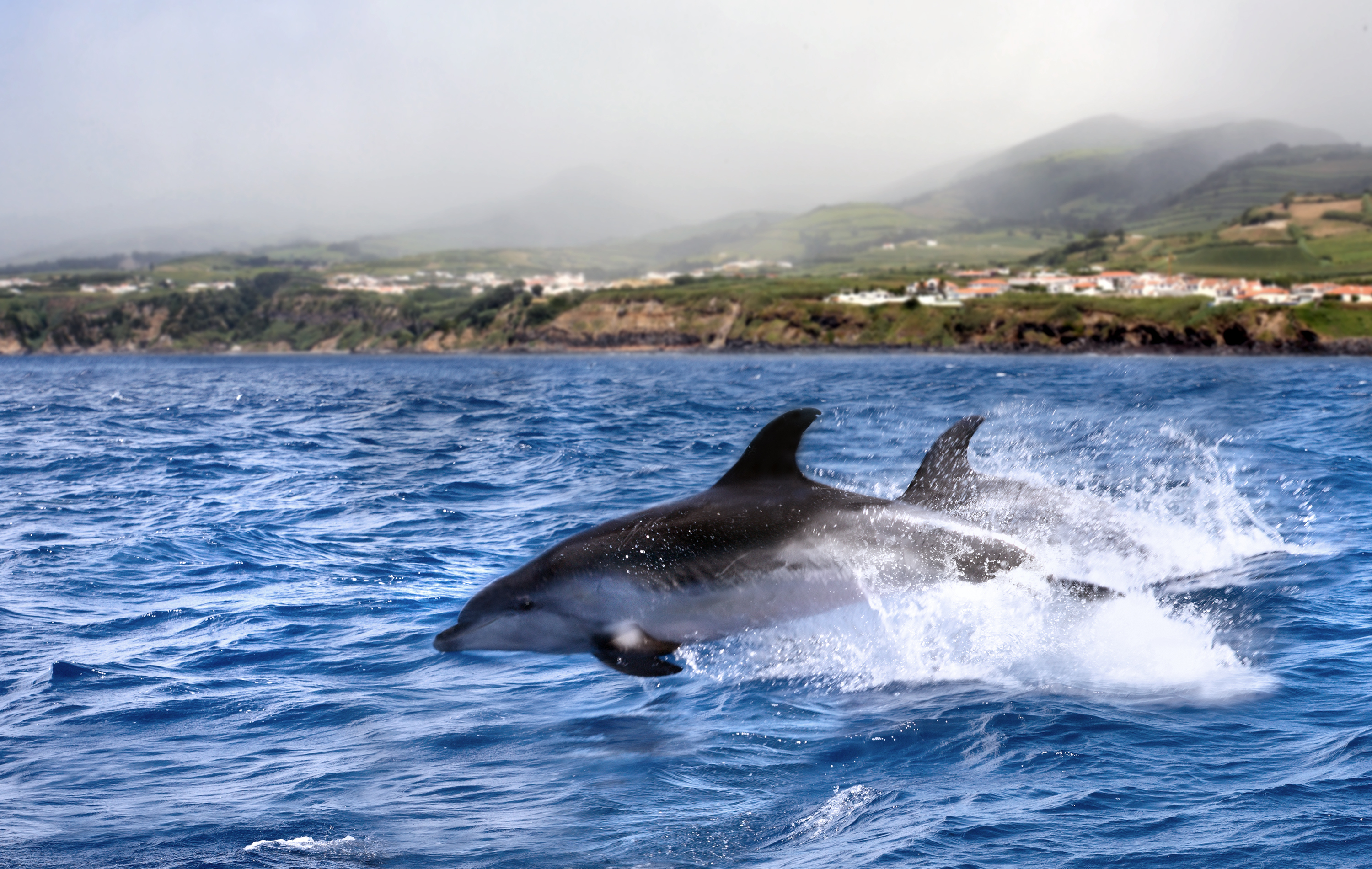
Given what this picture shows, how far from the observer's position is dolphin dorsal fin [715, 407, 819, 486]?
9352 millimetres

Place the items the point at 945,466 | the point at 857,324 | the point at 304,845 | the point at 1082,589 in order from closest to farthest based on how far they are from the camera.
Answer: the point at 304,845 < the point at 1082,589 < the point at 945,466 < the point at 857,324

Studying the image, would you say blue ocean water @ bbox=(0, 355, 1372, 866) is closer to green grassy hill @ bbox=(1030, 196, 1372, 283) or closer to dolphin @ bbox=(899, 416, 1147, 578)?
dolphin @ bbox=(899, 416, 1147, 578)

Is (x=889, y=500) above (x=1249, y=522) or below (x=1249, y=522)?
above

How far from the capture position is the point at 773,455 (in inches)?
371

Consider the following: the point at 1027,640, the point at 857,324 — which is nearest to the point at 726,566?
the point at 1027,640

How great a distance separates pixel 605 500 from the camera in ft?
54.4

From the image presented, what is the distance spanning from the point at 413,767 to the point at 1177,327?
130 meters

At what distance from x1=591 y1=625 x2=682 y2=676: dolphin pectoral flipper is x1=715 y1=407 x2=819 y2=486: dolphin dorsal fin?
5.28ft

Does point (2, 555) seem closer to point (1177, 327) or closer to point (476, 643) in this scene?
point (476, 643)

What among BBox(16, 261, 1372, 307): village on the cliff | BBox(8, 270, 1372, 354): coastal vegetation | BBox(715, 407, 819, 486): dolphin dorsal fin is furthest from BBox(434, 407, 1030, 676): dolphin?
BBox(16, 261, 1372, 307): village on the cliff

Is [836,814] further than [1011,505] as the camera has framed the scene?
No

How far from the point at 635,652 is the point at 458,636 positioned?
5.88 ft

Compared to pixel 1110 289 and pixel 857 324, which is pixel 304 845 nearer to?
pixel 857 324

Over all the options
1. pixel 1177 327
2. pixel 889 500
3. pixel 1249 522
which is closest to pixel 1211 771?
pixel 889 500
